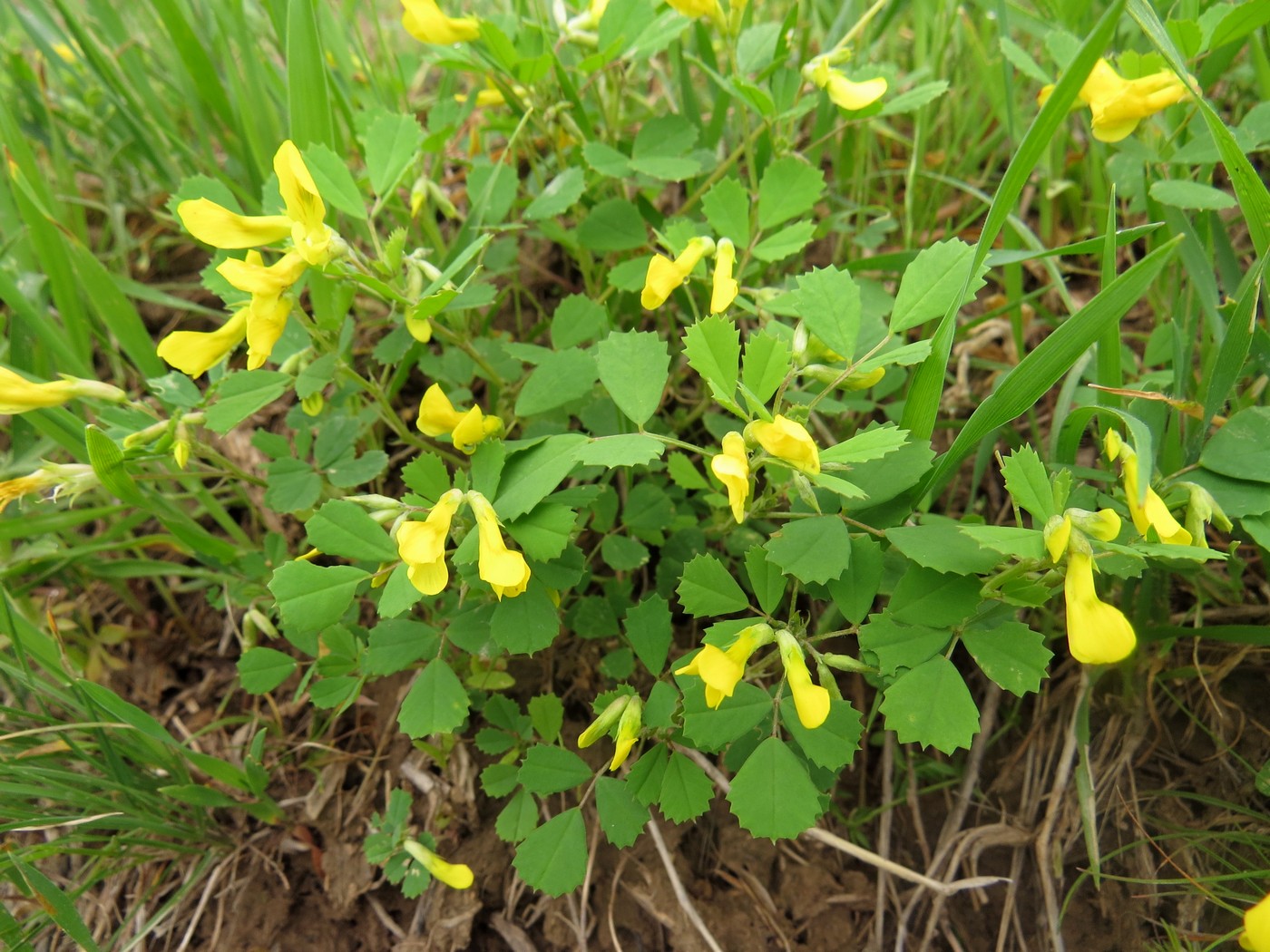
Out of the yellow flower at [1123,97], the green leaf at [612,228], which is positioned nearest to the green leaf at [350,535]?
the green leaf at [612,228]

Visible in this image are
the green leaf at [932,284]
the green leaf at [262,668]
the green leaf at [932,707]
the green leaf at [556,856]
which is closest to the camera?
the green leaf at [932,707]

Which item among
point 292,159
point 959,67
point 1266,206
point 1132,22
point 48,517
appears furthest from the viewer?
point 959,67

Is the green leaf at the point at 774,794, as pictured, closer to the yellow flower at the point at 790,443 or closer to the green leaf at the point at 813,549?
the green leaf at the point at 813,549

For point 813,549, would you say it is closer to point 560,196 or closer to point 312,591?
point 312,591

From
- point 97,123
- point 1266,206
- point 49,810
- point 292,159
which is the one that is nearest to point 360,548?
point 292,159

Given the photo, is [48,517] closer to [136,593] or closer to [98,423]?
[98,423]

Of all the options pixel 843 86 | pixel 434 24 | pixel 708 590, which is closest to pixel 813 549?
pixel 708 590

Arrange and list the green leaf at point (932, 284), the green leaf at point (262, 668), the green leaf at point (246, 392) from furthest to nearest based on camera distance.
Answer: the green leaf at point (262, 668)
the green leaf at point (246, 392)
the green leaf at point (932, 284)
